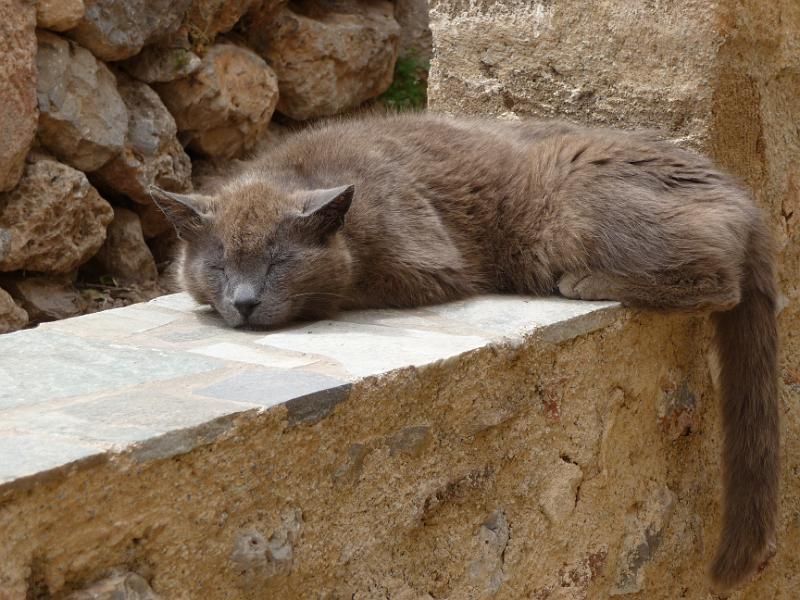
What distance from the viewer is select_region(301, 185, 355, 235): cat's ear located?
2600mm

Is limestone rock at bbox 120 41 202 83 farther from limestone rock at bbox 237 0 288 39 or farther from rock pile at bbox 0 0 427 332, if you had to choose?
limestone rock at bbox 237 0 288 39

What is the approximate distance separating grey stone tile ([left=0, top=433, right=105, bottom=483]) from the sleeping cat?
1026mm

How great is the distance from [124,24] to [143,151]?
1.95 ft

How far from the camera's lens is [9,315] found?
4262 millimetres

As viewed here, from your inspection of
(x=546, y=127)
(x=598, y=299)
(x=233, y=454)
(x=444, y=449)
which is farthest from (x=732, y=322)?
(x=233, y=454)

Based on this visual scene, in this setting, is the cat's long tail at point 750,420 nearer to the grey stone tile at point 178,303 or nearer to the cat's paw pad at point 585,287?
the cat's paw pad at point 585,287

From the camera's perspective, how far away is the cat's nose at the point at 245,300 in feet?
8.35

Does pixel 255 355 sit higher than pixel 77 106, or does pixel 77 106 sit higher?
pixel 77 106

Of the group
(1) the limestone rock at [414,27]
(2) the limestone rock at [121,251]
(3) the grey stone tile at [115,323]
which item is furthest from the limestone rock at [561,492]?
(1) the limestone rock at [414,27]

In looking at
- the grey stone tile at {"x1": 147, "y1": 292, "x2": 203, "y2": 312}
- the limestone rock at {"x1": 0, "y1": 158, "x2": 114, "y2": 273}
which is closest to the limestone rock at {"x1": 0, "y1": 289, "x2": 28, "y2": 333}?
the limestone rock at {"x1": 0, "y1": 158, "x2": 114, "y2": 273}

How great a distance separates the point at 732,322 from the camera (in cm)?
285

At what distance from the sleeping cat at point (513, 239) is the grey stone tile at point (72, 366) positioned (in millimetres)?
459

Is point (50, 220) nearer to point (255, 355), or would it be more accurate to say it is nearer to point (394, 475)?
point (255, 355)

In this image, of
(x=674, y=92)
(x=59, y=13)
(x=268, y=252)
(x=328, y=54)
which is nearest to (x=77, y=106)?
(x=59, y=13)
